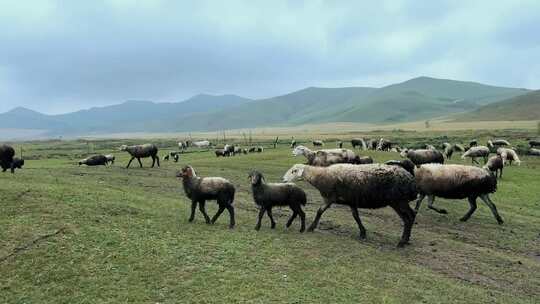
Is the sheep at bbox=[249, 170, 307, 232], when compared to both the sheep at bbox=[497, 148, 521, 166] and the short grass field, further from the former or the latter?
the sheep at bbox=[497, 148, 521, 166]

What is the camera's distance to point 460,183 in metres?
20.6

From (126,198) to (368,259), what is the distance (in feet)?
33.3

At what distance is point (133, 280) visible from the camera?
1074 cm

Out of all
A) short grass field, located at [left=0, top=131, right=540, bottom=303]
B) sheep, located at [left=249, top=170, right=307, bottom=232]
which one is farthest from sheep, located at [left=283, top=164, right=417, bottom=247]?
short grass field, located at [left=0, top=131, right=540, bottom=303]

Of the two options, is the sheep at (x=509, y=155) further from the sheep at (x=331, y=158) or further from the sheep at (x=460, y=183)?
the sheep at (x=460, y=183)

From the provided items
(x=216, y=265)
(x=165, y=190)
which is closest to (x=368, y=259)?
(x=216, y=265)

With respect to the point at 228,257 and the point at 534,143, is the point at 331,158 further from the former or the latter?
the point at 534,143

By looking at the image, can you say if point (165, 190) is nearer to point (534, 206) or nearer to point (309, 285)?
point (309, 285)

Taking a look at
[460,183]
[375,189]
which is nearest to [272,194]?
[375,189]

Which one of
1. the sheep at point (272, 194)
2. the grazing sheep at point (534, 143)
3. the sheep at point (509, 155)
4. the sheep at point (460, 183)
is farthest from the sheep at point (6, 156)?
the grazing sheep at point (534, 143)

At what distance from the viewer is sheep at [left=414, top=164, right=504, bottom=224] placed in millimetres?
20641

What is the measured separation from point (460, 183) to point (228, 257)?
509 inches

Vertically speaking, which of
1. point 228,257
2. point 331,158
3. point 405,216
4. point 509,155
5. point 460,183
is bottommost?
point 509,155

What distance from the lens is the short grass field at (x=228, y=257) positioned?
1049cm
